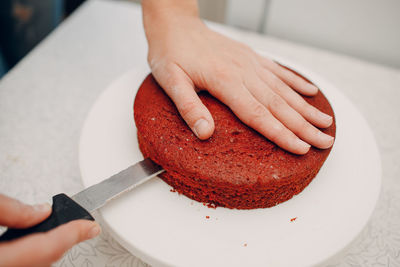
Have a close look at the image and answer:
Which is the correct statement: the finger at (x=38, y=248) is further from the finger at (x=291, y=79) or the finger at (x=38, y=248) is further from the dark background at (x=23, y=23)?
the dark background at (x=23, y=23)

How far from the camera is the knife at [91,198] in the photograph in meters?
0.50

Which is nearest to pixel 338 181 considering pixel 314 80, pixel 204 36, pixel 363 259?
pixel 363 259

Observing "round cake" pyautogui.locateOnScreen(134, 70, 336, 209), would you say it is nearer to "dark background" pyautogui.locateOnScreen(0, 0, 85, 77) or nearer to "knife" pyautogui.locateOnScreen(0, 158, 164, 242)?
"knife" pyautogui.locateOnScreen(0, 158, 164, 242)

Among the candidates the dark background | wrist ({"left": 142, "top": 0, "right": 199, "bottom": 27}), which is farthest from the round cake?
the dark background

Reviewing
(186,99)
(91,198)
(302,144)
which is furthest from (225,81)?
(91,198)

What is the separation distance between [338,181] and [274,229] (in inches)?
8.2

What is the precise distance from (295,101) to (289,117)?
0.23 feet

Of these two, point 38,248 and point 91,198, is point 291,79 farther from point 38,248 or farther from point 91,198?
point 38,248

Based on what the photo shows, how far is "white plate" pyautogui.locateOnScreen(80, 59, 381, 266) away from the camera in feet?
1.93

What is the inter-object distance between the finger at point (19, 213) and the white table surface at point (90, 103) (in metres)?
0.24

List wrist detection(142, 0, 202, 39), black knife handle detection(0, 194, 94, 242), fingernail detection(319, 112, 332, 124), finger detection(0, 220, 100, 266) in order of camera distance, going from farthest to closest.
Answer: wrist detection(142, 0, 202, 39), fingernail detection(319, 112, 332, 124), black knife handle detection(0, 194, 94, 242), finger detection(0, 220, 100, 266)

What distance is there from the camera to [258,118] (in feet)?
2.26

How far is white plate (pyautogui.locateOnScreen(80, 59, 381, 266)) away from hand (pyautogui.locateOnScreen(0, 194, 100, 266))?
129mm

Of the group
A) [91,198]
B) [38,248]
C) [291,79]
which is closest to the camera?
[38,248]
